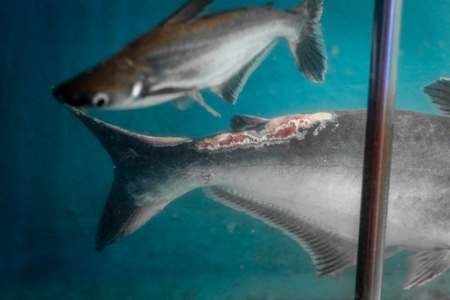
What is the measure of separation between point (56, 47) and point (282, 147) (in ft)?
11.1

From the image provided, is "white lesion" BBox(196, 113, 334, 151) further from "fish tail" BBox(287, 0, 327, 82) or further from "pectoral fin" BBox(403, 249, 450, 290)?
"pectoral fin" BBox(403, 249, 450, 290)

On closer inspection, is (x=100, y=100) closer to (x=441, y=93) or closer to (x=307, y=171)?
(x=307, y=171)

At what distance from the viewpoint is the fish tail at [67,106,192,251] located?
2049 mm

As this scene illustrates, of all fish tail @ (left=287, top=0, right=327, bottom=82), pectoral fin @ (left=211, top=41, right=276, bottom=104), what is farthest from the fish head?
fish tail @ (left=287, top=0, right=327, bottom=82)

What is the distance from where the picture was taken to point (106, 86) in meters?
0.95

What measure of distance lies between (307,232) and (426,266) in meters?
0.66

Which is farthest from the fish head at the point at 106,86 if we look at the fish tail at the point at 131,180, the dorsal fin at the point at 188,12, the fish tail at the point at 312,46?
the fish tail at the point at 131,180

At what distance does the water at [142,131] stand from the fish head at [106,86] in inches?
133

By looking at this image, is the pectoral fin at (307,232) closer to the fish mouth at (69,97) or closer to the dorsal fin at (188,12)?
the dorsal fin at (188,12)

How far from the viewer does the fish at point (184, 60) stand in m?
0.95

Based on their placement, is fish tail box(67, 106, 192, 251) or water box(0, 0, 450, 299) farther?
water box(0, 0, 450, 299)

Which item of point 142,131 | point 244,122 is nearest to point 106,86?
point 244,122

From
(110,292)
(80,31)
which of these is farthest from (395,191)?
(80,31)

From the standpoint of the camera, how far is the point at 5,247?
4629 mm
